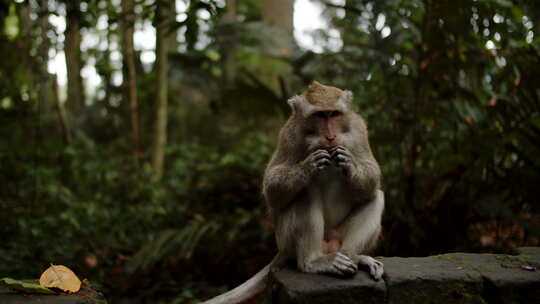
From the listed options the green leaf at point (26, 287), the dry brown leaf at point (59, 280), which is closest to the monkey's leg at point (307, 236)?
the dry brown leaf at point (59, 280)

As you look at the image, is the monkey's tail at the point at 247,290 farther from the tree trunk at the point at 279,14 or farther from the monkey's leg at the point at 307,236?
the tree trunk at the point at 279,14

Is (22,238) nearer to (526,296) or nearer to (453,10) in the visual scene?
(526,296)

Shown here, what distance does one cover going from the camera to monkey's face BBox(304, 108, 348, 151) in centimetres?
351

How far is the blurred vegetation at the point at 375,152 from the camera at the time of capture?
5.33 meters

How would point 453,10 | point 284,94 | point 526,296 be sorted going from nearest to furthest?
point 526,296 < point 453,10 < point 284,94

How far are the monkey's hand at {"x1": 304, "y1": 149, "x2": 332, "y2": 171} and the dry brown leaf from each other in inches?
70.8

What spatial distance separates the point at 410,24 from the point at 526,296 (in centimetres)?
399

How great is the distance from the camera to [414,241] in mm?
5672

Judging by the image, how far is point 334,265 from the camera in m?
3.30

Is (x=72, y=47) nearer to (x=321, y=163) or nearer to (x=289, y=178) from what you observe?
(x=289, y=178)

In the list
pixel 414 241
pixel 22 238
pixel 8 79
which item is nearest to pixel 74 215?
pixel 22 238

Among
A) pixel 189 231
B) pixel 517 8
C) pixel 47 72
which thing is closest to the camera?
pixel 517 8

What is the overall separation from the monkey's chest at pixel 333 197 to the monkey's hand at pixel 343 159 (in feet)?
0.77

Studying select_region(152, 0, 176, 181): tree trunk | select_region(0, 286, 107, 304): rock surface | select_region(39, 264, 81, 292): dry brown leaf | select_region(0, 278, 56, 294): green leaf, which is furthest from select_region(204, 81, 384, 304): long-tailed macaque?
Answer: select_region(152, 0, 176, 181): tree trunk
